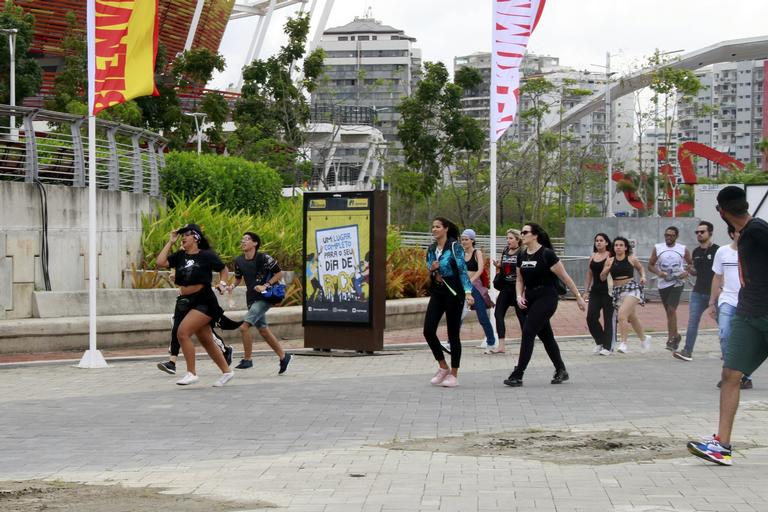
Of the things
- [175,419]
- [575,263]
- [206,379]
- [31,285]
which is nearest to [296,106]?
[575,263]

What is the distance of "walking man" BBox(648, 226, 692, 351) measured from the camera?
16.5 m

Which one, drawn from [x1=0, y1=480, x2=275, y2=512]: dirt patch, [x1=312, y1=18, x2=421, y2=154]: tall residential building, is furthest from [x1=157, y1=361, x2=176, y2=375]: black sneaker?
[x1=312, y1=18, x2=421, y2=154]: tall residential building

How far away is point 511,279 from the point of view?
1605cm

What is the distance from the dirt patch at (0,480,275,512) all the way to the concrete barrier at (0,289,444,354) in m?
8.58

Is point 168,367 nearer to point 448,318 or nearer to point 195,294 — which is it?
point 195,294

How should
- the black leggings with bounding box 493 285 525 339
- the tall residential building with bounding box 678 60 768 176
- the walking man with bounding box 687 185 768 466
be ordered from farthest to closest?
the tall residential building with bounding box 678 60 768 176, the black leggings with bounding box 493 285 525 339, the walking man with bounding box 687 185 768 466

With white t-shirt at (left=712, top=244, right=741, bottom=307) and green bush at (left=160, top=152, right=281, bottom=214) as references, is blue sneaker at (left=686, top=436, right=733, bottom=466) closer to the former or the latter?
white t-shirt at (left=712, top=244, right=741, bottom=307)

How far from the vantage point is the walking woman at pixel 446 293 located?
12.5 m

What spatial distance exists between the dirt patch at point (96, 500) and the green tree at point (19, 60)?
140 ft

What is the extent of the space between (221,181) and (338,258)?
26.6ft

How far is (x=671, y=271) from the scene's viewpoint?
1655 centimetres

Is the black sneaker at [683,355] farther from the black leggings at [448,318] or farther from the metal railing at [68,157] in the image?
the metal railing at [68,157]

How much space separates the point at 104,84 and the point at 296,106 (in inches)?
1276

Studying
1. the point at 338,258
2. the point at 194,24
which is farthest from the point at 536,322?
the point at 194,24
